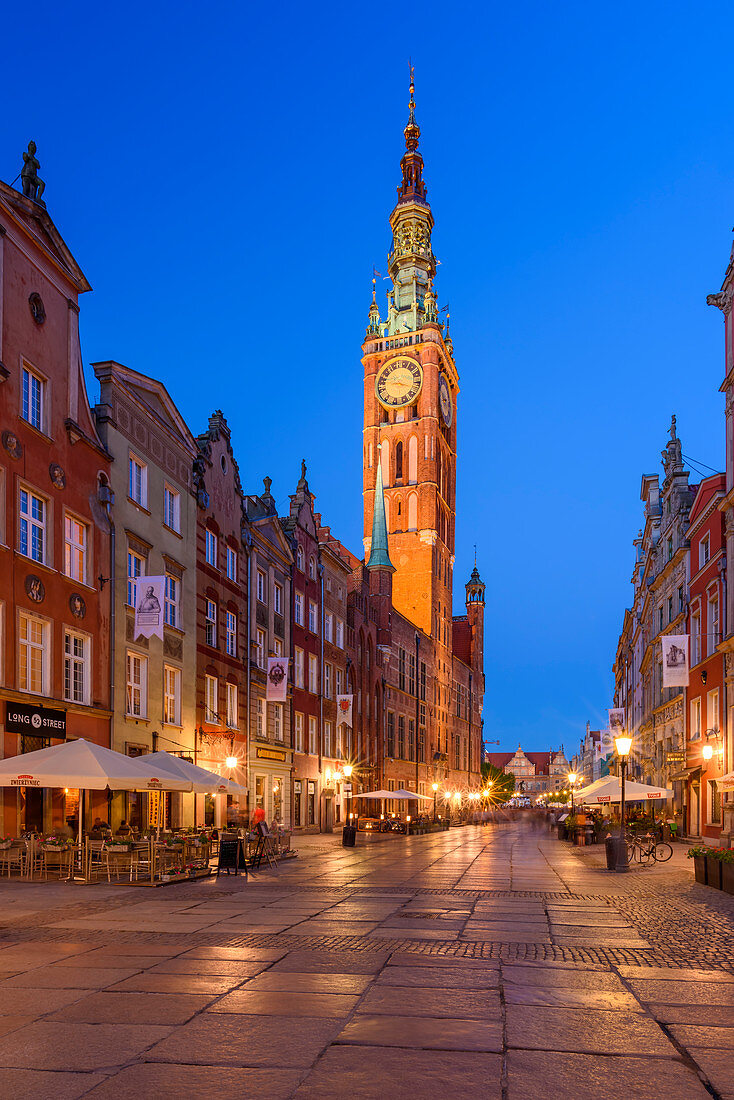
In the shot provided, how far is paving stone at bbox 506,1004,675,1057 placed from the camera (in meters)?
7.64

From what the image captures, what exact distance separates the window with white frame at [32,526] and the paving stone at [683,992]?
18183 millimetres

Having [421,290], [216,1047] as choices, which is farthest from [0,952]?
[421,290]

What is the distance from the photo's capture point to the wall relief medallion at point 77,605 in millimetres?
26062

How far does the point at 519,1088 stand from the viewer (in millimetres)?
6609

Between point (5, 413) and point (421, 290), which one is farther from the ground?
point (421, 290)

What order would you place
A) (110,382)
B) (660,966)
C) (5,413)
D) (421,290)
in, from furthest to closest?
(421,290)
(110,382)
(5,413)
(660,966)

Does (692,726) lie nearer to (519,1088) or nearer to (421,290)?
(519,1088)

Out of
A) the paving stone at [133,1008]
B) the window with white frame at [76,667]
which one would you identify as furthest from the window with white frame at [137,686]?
the paving stone at [133,1008]

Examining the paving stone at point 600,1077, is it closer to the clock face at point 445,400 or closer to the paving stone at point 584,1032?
the paving stone at point 584,1032

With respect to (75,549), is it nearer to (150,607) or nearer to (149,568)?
(150,607)

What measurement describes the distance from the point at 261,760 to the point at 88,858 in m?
21.1

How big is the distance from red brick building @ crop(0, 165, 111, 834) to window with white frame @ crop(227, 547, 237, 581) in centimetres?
1115

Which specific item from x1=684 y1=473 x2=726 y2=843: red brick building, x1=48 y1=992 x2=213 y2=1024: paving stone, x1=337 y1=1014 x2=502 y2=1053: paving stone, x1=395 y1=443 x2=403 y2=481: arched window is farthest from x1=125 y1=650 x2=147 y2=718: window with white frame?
x1=395 y1=443 x2=403 y2=481: arched window

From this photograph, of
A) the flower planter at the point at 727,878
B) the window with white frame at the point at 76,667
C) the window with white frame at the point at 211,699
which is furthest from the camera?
the window with white frame at the point at 211,699
